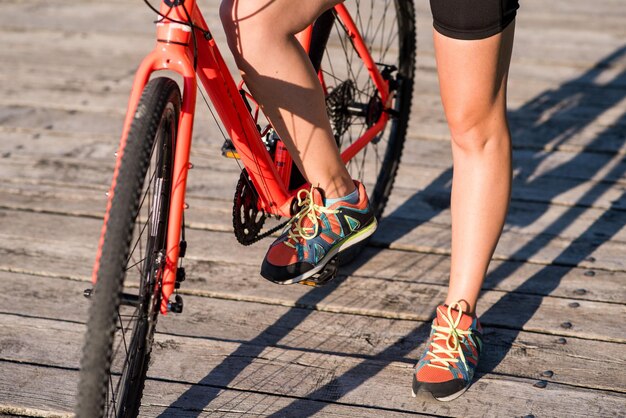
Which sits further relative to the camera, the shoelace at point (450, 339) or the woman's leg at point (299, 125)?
the shoelace at point (450, 339)

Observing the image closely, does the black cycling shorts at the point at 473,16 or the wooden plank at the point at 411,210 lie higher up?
the black cycling shorts at the point at 473,16

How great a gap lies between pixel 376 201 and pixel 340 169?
2.07 ft

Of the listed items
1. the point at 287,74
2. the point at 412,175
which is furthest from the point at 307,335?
the point at 412,175

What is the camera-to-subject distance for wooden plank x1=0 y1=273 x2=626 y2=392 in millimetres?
1883

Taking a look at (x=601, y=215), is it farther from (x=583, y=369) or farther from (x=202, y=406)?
(x=202, y=406)

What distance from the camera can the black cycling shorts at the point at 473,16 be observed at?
1544 millimetres

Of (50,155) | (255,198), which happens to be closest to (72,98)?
(50,155)

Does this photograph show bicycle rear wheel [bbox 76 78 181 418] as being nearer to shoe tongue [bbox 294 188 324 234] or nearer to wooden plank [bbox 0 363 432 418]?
wooden plank [bbox 0 363 432 418]

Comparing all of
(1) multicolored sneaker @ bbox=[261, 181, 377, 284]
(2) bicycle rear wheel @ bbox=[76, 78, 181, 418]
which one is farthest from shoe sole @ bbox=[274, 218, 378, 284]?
(2) bicycle rear wheel @ bbox=[76, 78, 181, 418]

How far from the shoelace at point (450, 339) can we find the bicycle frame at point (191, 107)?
41 centimetres

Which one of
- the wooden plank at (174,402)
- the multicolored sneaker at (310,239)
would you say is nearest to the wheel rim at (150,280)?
the wooden plank at (174,402)

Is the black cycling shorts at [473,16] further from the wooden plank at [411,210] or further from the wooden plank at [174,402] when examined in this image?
the wooden plank at [411,210]

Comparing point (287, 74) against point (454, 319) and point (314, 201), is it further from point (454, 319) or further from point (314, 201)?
point (454, 319)

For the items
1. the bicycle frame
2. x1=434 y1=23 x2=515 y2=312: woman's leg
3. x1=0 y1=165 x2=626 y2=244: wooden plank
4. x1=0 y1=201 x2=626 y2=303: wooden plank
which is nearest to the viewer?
the bicycle frame
